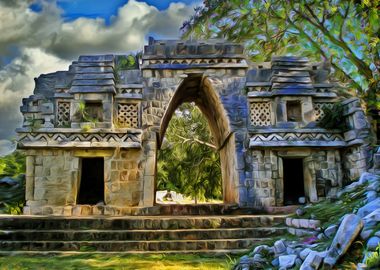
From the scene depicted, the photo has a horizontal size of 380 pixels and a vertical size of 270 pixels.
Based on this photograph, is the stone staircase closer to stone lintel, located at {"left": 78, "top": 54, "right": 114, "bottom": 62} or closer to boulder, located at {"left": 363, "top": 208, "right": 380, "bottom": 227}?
boulder, located at {"left": 363, "top": 208, "right": 380, "bottom": 227}

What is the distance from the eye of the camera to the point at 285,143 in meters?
8.78

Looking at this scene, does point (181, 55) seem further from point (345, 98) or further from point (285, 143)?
point (345, 98)

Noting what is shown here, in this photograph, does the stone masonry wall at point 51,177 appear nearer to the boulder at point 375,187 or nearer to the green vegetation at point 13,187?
the green vegetation at point 13,187

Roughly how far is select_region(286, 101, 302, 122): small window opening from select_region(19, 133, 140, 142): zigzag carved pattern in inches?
153

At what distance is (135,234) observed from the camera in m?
5.67

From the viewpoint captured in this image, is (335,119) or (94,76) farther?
(94,76)

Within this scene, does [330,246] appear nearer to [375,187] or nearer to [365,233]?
[365,233]

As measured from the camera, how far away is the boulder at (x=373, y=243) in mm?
2732

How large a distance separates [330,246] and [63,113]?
7563 mm

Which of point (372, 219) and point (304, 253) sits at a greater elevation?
point (372, 219)

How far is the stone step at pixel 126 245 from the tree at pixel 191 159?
10.3 metres

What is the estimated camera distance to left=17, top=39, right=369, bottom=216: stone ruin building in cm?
856

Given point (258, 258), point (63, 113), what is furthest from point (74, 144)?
point (258, 258)

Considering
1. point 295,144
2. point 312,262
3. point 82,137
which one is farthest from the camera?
point 295,144
